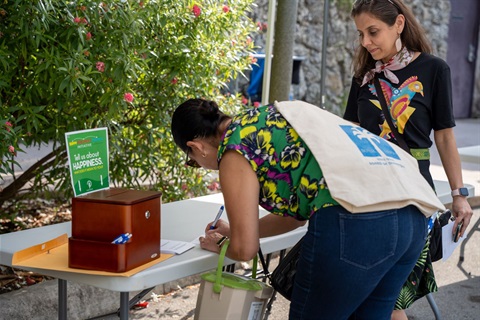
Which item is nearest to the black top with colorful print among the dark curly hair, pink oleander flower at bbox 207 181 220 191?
the dark curly hair

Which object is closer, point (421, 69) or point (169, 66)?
point (421, 69)

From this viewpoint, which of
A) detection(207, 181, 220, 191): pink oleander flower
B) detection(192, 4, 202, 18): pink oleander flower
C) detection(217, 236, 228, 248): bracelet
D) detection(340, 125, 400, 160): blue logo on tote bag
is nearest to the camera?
detection(340, 125, 400, 160): blue logo on tote bag

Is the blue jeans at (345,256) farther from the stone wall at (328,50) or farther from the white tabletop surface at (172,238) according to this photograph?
the stone wall at (328,50)

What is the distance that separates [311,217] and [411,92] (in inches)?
35.7

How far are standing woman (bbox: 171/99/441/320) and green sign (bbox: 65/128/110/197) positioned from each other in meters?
0.46

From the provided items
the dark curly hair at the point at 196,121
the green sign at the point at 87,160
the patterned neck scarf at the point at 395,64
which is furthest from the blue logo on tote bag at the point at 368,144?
the green sign at the point at 87,160

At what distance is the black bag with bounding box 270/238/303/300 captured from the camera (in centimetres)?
233

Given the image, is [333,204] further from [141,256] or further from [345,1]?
[345,1]

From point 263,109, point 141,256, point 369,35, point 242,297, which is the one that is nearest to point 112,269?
point 141,256

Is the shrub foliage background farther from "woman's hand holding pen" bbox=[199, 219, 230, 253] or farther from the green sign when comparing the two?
"woman's hand holding pen" bbox=[199, 219, 230, 253]

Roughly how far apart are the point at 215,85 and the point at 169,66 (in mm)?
371

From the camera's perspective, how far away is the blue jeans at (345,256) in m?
2.01

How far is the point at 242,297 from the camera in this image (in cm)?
219

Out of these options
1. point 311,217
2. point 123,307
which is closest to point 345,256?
point 311,217
